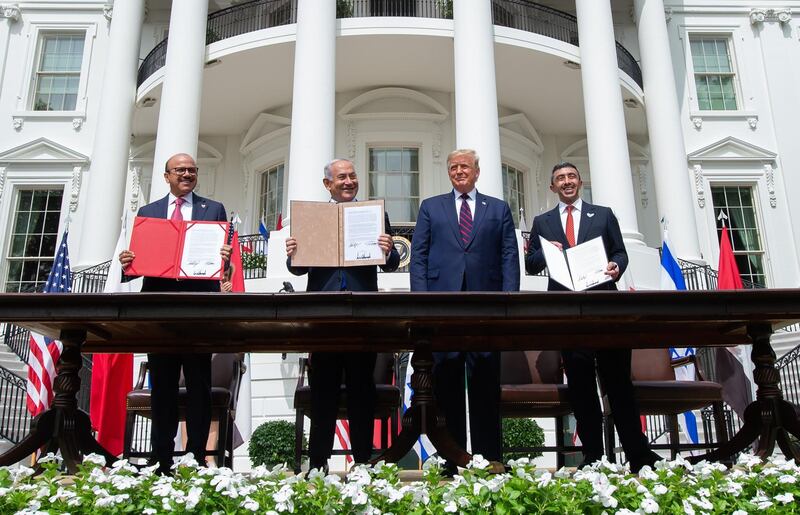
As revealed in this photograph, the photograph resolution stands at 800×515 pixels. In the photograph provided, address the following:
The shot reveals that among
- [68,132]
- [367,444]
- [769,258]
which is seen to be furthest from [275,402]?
[769,258]

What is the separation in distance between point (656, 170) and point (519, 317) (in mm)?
12294

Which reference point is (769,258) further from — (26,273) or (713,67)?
(26,273)

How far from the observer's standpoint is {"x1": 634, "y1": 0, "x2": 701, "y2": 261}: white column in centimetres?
1445

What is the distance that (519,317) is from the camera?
3707mm

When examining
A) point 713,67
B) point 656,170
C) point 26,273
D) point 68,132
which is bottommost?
point 26,273

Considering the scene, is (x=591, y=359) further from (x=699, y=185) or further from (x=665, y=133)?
(x=699, y=185)

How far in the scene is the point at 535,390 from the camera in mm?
5078

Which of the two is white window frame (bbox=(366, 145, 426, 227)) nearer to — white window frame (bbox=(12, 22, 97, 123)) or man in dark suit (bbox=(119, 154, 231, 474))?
white window frame (bbox=(12, 22, 97, 123))

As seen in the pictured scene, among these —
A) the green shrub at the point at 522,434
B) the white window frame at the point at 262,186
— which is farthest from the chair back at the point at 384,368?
the white window frame at the point at 262,186

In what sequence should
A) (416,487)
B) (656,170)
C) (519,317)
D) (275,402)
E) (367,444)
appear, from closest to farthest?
1. (416,487)
2. (519,317)
3. (367,444)
4. (275,402)
5. (656,170)

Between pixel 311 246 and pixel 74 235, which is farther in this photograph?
pixel 74 235

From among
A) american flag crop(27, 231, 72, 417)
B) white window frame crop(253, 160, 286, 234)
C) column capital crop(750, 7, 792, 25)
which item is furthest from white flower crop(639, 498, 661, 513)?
column capital crop(750, 7, 792, 25)

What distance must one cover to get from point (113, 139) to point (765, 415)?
1341 cm

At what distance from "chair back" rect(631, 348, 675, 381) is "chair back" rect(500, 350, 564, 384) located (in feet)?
1.90
